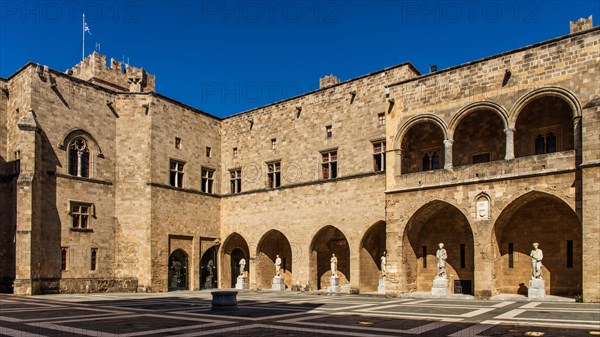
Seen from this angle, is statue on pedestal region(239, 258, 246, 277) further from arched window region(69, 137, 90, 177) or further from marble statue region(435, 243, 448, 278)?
marble statue region(435, 243, 448, 278)

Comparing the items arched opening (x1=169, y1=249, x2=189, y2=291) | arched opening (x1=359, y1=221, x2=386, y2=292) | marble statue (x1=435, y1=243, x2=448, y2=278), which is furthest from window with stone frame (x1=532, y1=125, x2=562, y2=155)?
arched opening (x1=169, y1=249, x2=189, y2=291)

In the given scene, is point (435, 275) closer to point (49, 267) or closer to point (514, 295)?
point (514, 295)

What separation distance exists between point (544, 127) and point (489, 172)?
3.05 metres

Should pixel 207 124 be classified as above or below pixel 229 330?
above

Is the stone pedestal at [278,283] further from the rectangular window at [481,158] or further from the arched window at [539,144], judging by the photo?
the arched window at [539,144]

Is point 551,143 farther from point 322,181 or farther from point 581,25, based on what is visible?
point 322,181

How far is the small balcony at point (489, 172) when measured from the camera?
1747cm

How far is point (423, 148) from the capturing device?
2322 centimetres

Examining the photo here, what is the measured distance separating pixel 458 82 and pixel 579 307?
9.53 m

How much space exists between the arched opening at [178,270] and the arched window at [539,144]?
714 inches

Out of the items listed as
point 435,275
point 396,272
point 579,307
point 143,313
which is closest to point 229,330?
point 143,313

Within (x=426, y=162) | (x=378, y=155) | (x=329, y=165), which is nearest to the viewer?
(x=426, y=162)

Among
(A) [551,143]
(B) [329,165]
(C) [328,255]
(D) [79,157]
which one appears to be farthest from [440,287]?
(D) [79,157]

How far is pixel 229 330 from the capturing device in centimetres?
1061
